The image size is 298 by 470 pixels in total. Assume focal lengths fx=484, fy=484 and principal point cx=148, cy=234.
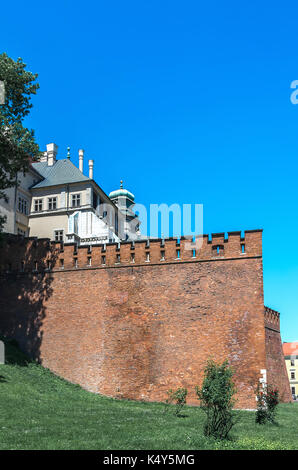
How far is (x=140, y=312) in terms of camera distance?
2550cm

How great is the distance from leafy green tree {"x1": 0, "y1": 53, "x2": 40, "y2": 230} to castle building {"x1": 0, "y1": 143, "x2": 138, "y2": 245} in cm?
1753

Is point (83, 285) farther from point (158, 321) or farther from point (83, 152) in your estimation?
point (83, 152)

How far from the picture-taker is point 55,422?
15242mm

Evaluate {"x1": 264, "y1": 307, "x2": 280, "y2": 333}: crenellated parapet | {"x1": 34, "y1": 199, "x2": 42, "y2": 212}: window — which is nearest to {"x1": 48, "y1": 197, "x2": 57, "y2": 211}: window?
{"x1": 34, "y1": 199, "x2": 42, "y2": 212}: window

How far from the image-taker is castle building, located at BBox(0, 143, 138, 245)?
1702 inches

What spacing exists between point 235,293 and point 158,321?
4.23 meters

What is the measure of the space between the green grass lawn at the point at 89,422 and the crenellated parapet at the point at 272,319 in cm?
928

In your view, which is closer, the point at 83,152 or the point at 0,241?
the point at 0,241

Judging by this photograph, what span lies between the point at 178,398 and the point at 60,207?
28380 mm

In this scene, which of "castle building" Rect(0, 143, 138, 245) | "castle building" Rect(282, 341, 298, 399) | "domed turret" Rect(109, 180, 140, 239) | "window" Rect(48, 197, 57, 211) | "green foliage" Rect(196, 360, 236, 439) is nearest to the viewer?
"green foliage" Rect(196, 360, 236, 439)

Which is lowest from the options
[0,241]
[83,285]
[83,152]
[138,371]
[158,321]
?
[138,371]

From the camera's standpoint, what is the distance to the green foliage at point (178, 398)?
20225 mm

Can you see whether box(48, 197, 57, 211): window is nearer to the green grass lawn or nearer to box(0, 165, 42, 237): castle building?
box(0, 165, 42, 237): castle building

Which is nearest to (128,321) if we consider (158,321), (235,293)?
(158,321)
